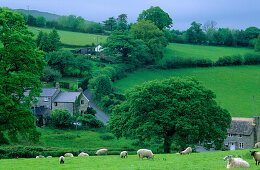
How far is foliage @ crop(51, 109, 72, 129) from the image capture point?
65375 mm

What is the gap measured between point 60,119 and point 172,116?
26.8 meters

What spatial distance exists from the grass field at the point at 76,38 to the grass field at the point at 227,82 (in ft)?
85.9

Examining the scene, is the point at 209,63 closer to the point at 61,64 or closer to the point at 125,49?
the point at 125,49

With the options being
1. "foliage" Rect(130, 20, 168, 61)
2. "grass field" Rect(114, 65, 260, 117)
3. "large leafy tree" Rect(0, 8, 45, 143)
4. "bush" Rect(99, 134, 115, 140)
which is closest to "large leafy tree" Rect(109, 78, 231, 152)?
"bush" Rect(99, 134, 115, 140)

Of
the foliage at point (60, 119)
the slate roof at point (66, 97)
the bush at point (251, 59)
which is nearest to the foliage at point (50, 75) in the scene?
the slate roof at point (66, 97)

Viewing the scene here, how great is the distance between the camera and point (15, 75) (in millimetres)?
31266

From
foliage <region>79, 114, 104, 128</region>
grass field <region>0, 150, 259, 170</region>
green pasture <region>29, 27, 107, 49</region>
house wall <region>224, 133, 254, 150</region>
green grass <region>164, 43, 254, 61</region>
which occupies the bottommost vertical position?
house wall <region>224, 133, 254, 150</region>

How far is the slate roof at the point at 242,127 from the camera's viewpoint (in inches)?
2643

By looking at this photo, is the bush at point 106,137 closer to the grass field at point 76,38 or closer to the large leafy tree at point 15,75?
the large leafy tree at point 15,75

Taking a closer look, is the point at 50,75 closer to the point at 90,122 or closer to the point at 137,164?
the point at 90,122

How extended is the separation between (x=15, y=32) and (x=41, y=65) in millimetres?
4073

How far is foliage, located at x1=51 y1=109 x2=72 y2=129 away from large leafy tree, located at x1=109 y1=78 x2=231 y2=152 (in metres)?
16.8

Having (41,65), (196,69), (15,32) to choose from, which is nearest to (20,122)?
(41,65)

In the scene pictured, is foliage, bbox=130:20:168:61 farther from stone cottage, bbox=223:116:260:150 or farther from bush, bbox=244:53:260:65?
stone cottage, bbox=223:116:260:150
